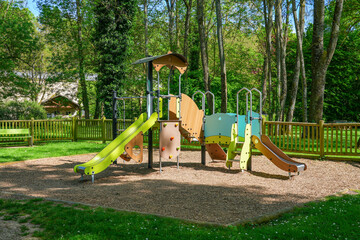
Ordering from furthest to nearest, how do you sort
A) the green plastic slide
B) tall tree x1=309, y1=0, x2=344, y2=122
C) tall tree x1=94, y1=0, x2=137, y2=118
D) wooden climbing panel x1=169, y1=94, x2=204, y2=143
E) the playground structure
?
tall tree x1=94, y1=0, x2=137, y2=118 < tall tree x1=309, y1=0, x2=344, y2=122 < wooden climbing panel x1=169, y1=94, x2=204, y2=143 < the playground structure < the green plastic slide

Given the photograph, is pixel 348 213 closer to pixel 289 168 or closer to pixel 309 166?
pixel 289 168

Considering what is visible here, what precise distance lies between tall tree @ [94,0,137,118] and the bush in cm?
455

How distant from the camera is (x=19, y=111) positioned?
21344 mm

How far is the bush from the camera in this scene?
20828 millimetres

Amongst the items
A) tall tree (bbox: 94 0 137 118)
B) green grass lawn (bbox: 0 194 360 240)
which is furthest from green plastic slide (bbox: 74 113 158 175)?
tall tree (bbox: 94 0 137 118)

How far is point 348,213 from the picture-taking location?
4656 mm

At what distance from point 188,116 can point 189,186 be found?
285 cm

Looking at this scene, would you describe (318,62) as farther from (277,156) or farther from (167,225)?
(167,225)

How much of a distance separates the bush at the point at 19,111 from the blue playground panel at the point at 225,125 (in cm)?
1564

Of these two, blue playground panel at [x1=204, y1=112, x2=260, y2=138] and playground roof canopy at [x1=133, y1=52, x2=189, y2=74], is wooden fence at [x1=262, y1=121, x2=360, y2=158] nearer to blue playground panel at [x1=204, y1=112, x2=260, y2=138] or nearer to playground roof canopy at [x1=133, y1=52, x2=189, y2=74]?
blue playground panel at [x1=204, y1=112, x2=260, y2=138]

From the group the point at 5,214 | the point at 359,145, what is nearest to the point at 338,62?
the point at 359,145

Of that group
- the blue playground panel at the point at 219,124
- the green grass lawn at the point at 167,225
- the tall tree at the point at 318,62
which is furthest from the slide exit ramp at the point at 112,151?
the tall tree at the point at 318,62

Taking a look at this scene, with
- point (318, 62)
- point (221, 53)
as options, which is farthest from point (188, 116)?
point (318, 62)

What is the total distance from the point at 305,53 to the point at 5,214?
32.2 meters
